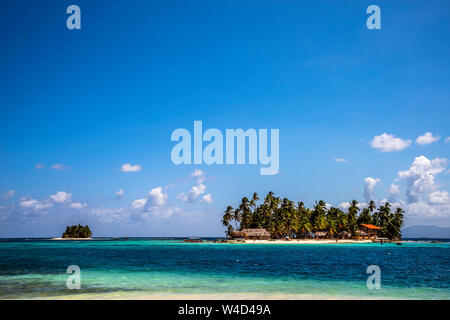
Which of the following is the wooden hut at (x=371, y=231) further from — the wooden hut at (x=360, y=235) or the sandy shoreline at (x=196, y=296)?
the sandy shoreline at (x=196, y=296)

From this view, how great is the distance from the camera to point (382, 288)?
23766mm


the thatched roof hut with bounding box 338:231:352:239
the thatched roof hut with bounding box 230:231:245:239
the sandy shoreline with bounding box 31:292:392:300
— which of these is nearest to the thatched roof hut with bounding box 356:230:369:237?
the thatched roof hut with bounding box 338:231:352:239

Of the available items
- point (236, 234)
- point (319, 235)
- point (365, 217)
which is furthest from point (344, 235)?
point (236, 234)

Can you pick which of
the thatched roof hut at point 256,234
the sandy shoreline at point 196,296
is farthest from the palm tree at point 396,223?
the sandy shoreline at point 196,296

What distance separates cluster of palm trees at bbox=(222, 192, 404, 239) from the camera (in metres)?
127

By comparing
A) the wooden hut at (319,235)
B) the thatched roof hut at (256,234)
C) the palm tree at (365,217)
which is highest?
the palm tree at (365,217)

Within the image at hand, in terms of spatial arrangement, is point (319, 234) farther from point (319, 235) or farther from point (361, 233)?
point (361, 233)

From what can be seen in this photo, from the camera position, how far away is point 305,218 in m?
129

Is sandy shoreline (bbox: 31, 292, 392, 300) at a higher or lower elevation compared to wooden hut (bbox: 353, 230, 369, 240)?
higher

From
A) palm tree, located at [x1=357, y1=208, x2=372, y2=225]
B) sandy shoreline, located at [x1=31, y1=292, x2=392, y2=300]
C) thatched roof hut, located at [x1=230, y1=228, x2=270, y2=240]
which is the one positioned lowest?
thatched roof hut, located at [x1=230, y1=228, x2=270, y2=240]

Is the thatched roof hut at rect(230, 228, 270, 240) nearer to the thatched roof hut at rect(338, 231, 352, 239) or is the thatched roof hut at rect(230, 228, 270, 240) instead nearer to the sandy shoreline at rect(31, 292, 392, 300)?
the thatched roof hut at rect(338, 231, 352, 239)

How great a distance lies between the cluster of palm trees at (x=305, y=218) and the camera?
416 feet
